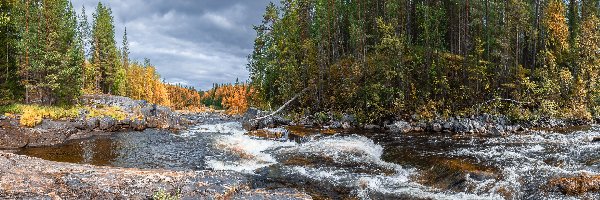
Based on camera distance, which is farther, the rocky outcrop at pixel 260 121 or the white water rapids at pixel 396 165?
the rocky outcrop at pixel 260 121

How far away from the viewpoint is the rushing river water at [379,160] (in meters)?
13.7

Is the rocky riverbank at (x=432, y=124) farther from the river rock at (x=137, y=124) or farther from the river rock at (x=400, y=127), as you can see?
the river rock at (x=137, y=124)

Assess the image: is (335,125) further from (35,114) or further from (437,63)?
(35,114)

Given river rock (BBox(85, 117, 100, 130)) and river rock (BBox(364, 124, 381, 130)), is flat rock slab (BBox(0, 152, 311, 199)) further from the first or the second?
river rock (BBox(85, 117, 100, 130))

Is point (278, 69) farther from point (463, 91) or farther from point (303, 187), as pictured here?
point (303, 187)

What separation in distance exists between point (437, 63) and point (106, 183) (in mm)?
37121

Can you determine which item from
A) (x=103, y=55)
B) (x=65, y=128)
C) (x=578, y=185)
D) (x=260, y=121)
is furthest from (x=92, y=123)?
(x=103, y=55)

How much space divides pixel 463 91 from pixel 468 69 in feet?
7.59

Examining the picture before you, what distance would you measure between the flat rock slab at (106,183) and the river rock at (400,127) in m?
24.3

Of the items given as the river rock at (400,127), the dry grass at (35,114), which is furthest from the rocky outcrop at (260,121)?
the dry grass at (35,114)

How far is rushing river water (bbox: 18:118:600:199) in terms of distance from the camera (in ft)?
44.8

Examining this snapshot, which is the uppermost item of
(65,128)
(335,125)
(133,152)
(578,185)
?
(65,128)

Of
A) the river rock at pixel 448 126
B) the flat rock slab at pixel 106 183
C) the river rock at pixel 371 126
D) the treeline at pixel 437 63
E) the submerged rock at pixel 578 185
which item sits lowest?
the submerged rock at pixel 578 185

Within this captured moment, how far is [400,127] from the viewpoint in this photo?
109 ft
